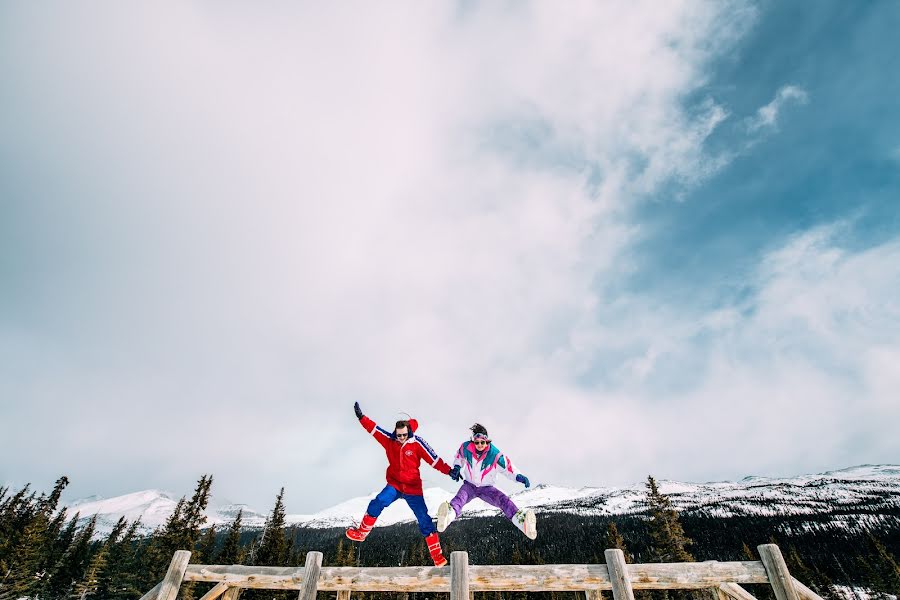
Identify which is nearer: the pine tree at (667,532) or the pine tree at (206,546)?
the pine tree at (667,532)

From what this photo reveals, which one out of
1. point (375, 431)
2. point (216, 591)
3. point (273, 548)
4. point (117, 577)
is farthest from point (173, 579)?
point (117, 577)

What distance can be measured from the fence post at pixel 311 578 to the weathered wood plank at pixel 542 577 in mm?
125

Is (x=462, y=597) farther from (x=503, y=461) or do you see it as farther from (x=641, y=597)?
(x=641, y=597)

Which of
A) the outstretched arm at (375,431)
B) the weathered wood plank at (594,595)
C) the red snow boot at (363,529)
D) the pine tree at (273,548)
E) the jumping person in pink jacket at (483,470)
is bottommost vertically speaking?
the weathered wood plank at (594,595)

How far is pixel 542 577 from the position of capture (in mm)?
6730

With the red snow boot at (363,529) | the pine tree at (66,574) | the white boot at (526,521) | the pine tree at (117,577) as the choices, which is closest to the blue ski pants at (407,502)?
the red snow boot at (363,529)

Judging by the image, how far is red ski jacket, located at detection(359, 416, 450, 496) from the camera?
8055 mm

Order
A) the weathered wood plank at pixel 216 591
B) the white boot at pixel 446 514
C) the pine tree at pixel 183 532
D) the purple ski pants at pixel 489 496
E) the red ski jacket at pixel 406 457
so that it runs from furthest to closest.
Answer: the pine tree at pixel 183 532, the purple ski pants at pixel 489 496, the red ski jacket at pixel 406 457, the weathered wood plank at pixel 216 591, the white boot at pixel 446 514

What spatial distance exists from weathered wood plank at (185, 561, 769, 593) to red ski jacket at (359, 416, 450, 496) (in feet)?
4.76

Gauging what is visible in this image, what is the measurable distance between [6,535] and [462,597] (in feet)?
212

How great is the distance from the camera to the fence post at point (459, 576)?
21.7 feet

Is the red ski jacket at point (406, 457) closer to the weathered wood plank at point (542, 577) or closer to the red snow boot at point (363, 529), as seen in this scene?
the red snow boot at point (363, 529)

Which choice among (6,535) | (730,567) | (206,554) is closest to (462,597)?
(730,567)

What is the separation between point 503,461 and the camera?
8.55 meters
